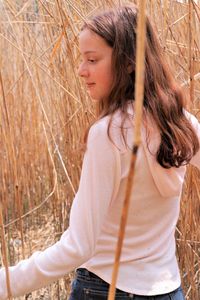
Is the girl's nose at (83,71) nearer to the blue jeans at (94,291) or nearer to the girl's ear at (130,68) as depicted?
the girl's ear at (130,68)

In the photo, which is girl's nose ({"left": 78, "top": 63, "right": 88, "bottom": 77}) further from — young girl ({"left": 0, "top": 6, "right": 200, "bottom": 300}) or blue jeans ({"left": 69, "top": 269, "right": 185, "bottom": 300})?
blue jeans ({"left": 69, "top": 269, "right": 185, "bottom": 300})

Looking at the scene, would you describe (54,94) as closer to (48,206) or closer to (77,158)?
(77,158)

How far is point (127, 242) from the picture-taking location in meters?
0.82

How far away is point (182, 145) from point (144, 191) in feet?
0.28

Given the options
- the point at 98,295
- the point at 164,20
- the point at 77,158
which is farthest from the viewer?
the point at 77,158

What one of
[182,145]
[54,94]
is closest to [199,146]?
[182,145]

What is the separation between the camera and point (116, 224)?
81 centimetres

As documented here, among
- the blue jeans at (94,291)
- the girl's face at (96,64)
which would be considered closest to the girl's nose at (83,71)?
the girl's face at (96,64)

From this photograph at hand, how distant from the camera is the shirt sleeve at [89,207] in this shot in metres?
0.73

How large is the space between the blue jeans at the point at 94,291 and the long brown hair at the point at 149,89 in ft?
0.62

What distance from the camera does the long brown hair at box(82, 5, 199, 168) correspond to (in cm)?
79

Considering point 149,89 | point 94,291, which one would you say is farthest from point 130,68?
point 94,291

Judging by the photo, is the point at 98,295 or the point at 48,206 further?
the point at 48,206

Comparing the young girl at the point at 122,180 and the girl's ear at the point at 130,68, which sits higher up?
the girl's ear at the point at 130,68
